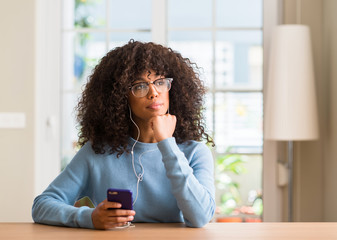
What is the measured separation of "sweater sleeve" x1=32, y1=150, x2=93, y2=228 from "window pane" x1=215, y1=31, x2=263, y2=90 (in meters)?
2.45

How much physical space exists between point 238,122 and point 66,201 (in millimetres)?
2591

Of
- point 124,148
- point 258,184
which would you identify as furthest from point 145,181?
point 258,184

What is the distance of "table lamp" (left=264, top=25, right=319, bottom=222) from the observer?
3.52m

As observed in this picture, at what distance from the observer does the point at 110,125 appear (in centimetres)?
195

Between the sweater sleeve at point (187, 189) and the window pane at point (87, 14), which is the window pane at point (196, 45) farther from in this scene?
the sweater sleeve at point (187, 189)

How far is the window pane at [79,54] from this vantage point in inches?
169

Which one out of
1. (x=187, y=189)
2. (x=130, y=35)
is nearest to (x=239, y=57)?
(x=130, y=35)

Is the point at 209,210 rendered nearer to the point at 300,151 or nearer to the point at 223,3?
the point at 300,151

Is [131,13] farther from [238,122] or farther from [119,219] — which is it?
[119,219]

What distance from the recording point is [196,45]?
169 inches

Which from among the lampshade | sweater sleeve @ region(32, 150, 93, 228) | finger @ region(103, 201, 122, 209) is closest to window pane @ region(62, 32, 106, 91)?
the lampshade

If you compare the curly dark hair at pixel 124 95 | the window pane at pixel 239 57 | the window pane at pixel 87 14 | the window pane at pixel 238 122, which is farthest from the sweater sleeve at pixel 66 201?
the window pane at pixel 87 14

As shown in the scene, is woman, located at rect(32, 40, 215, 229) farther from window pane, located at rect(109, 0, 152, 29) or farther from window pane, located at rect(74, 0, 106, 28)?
window pane, located at rect(74, 0, 106, 28)

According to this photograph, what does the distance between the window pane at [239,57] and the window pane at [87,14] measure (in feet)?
3.54
